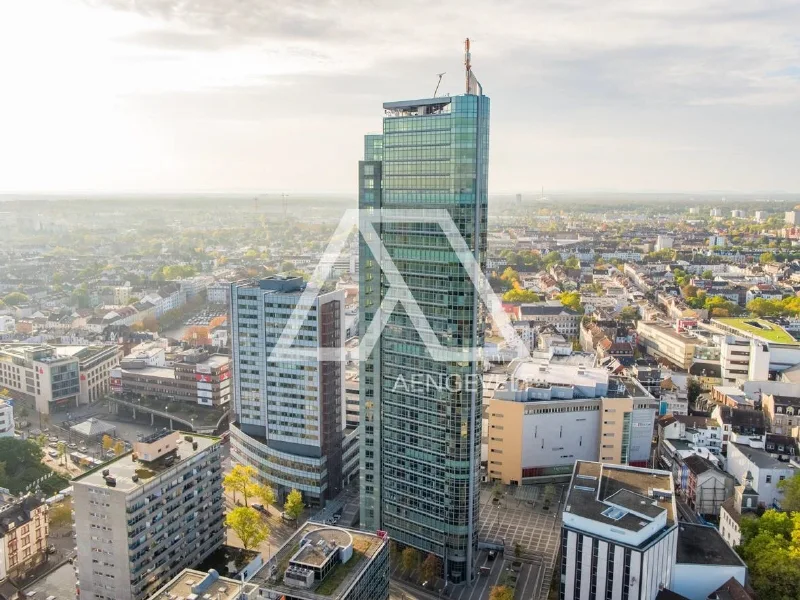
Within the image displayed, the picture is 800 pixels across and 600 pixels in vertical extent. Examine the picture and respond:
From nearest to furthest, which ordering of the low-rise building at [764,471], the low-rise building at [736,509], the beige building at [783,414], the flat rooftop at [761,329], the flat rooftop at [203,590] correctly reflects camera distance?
the flat rooftop at [203,590] → the low-rise building at [736,509] → the low-rise building at [764,471] → the beige building at [783,414] → the flat rooftop at [761,329]

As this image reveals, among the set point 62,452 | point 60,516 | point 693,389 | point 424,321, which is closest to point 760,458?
point 693,389

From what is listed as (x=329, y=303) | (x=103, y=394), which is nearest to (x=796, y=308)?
(x=329, y=303)

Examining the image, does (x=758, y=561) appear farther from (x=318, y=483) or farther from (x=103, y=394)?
(x=103, y=394)

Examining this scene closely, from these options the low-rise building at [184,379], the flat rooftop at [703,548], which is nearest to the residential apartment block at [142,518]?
the low-rise building at [184,379]

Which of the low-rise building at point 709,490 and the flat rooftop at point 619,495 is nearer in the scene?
the flat rooftop at point 619,495

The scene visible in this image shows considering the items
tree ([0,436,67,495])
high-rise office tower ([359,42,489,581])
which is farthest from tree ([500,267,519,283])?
tree ([0,436,67,495])

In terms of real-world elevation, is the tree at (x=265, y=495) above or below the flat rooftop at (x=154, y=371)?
below

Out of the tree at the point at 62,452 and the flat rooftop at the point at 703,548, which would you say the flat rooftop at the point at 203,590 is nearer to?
the flat rooftop at the point at 703,548

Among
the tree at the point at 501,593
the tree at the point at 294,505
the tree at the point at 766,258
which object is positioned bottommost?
the tree at the point at 501,593
